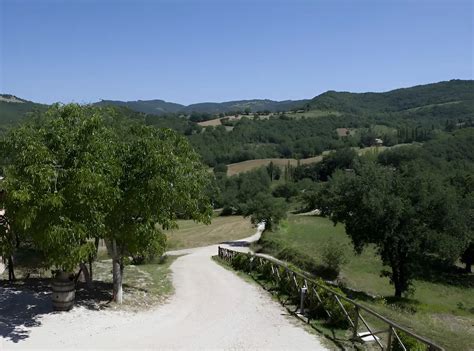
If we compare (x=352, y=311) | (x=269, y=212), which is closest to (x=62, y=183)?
(x=352, y=311)

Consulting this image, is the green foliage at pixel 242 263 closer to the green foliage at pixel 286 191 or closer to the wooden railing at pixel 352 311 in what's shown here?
the wooden railing at pixel 352 311

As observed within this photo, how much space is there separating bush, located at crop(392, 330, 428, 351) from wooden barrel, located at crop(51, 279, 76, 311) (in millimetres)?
9716

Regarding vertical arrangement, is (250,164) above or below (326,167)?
above

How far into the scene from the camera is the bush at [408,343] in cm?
1124

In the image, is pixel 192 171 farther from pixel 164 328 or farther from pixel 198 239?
pixel 198 239

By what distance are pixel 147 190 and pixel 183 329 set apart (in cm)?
440

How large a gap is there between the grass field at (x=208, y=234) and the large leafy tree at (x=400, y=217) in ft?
101

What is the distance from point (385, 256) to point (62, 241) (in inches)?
1021


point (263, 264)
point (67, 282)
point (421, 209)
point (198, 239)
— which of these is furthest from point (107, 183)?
point (198, 239)

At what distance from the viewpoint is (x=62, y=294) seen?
14.4 metres

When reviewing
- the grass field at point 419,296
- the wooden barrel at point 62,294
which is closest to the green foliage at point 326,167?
the grass field at point 419,296

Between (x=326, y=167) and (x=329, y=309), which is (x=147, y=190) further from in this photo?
(x=326, y=167)

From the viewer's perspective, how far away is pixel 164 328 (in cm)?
1398

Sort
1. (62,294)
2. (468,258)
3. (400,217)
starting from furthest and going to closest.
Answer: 1. (468,258)
2. (400,217)
3. (62,294)
